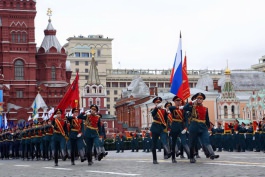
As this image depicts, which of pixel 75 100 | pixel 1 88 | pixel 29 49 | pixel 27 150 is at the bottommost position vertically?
pixel 27 150

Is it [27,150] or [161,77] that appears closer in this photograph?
[27,150]

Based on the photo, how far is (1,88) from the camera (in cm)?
7225

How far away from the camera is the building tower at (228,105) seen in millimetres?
83438

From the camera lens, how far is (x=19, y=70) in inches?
2995

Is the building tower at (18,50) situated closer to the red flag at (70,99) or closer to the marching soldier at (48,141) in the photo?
the marching soldier at (48,141)

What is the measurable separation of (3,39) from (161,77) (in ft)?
238

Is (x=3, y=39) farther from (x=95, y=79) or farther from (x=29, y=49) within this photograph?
(x=95, y=79)

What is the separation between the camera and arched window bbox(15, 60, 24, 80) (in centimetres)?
7588

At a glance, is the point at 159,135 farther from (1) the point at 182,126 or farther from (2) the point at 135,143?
(2) the point at 135,143

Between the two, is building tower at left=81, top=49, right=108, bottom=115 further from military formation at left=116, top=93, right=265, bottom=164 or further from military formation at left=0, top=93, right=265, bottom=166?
military formation at left=116, top=93, right=265, bottom=164

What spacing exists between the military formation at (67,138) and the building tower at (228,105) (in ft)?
186

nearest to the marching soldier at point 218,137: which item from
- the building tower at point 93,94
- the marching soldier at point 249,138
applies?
the marching soldier at point 249,138

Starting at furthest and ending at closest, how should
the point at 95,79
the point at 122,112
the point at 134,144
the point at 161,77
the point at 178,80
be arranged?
1. the point at 161,77
2. the point at 122,112
3. the point at 95,79
4. the point at 134,144
5. the point at 178,80

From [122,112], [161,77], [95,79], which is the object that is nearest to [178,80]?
[95,79]
